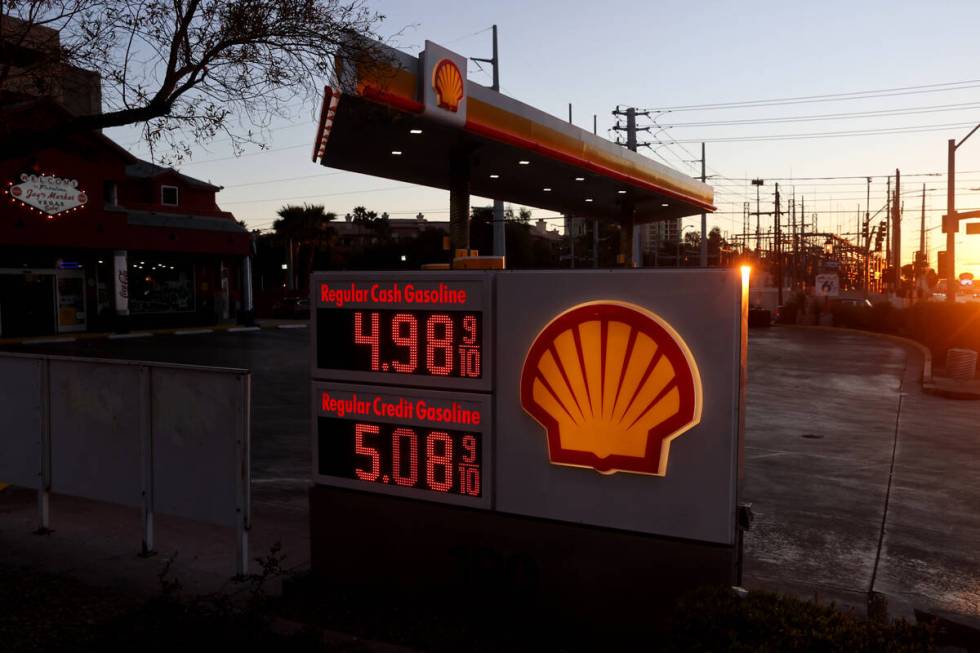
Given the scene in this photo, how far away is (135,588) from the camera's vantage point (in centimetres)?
652

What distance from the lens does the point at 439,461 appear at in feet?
19.3

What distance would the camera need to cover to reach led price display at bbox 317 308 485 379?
5.72 m

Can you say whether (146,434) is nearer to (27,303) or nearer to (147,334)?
(147,334)

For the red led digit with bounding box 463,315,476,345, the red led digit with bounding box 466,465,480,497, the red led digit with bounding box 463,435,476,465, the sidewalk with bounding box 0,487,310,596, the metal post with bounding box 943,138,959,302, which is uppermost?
the metal post with bounding box 943,138,959,302

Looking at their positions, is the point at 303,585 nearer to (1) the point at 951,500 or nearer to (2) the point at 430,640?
(2) the point at 430,640

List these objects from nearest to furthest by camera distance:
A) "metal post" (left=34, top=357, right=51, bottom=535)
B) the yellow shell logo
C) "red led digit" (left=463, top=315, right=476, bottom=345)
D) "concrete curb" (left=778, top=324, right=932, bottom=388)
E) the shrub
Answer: the shrub < "red led digit" (left=463, top=315, right=476, bottom=345) < "metal post" (left=34, top=357, right=51, bottom=535) < the yellow shell logo < "concrete curb" (left=778, top=324, right=932, bottom=388)

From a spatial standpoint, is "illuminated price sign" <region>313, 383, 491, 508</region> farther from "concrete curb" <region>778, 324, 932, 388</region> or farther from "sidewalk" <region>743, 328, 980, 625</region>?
"concrete curb" <region>778, 324, 932, 388</region>

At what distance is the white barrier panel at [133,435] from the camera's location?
6598 mm

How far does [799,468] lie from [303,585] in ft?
26.1

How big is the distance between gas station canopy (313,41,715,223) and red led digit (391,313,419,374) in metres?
5.61

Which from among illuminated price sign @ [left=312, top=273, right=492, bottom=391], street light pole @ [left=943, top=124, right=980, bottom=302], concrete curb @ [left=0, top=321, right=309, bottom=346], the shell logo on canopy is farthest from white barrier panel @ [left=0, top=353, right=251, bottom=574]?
street light pole @ [left=943, top=124, right=980, bottom=302]

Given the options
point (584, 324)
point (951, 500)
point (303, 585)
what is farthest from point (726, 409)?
point (951, 500)

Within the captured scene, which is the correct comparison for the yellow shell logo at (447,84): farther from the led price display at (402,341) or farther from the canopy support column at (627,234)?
the canopy support column at (627,234)

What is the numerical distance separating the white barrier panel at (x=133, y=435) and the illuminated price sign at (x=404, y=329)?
2.67 feet
